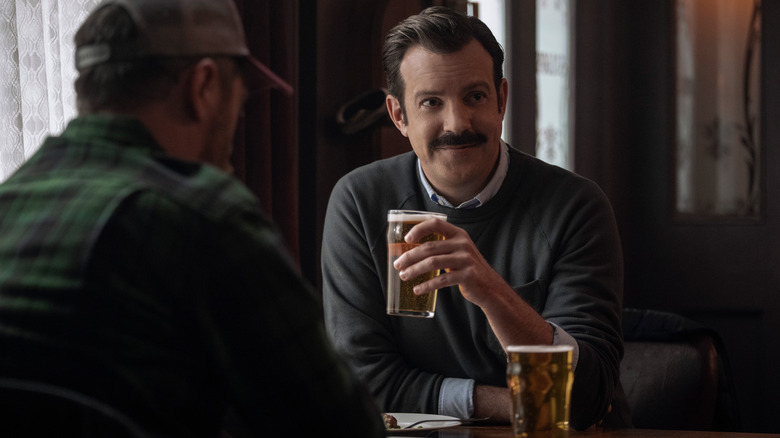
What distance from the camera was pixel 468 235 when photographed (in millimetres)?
1733

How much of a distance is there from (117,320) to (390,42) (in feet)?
4.81

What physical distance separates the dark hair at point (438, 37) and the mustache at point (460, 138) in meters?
0.16

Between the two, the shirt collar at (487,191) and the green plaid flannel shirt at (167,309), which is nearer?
the green plaid flannel shirt at (167,309)

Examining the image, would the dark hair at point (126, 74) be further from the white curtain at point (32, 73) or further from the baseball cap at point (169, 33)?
the white curtain at point (32, 73)

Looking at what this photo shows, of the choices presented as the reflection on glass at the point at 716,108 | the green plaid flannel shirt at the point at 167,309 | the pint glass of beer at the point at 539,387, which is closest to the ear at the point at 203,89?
the green plaid flannel shirt at the point at 167,309

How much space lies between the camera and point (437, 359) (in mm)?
1941

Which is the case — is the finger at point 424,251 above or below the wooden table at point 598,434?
above

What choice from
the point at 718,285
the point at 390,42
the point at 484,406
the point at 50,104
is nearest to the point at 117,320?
the point at 484,406

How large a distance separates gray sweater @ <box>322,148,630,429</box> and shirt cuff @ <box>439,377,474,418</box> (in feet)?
0.07

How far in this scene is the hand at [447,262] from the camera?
58.4 inches

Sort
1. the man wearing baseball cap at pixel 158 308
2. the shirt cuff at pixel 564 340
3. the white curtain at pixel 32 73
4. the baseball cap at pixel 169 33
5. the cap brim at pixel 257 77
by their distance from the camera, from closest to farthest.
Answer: the man wearing baseball cap at pixel 158 308, the baseball cap at pixel 169 33, the cap brim at pixel 257 77, the shirt cuff at pixel 564 340, the white curtain at pixel 32 73

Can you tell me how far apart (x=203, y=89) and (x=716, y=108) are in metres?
3.48

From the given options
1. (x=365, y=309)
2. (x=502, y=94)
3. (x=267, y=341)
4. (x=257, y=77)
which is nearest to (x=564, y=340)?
(x=365, y=309)

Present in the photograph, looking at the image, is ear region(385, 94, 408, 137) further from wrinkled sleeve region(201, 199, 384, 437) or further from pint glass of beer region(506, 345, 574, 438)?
wrinkled sleeve region(201, 199, 384, 437)
